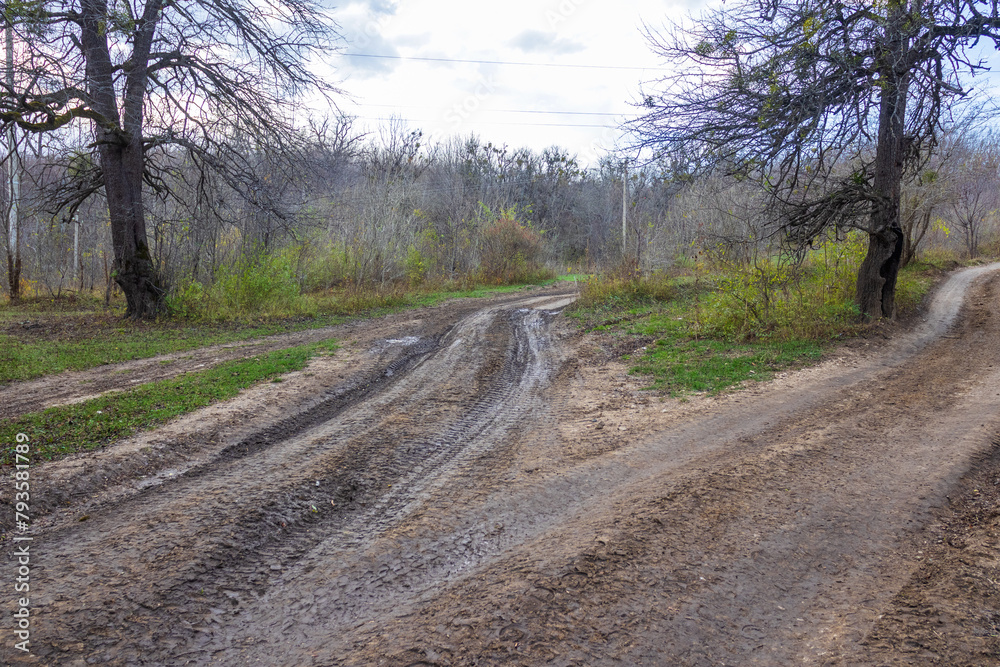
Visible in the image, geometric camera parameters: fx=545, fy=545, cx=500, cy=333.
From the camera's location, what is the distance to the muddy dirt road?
8.89 ft

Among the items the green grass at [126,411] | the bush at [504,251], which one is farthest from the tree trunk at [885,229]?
the bush at [504,251]

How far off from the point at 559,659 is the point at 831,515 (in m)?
2.42

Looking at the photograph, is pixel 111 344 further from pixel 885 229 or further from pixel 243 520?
pixel 885 229

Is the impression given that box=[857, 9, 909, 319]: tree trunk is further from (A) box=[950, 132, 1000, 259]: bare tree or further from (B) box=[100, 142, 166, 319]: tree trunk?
(A) box=[950, 132, 1000, 259]: bare tree

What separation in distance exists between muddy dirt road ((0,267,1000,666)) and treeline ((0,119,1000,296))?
5.37 m

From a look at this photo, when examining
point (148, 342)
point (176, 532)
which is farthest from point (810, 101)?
point (148, 342)

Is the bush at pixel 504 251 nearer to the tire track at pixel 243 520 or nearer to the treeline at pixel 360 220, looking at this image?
the treeline at pixel 360 220

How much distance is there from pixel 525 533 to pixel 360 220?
52.2ft

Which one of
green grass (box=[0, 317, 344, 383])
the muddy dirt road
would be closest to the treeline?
green grass (box=[0, 317, 344, 383])

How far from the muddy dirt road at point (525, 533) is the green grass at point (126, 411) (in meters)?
0.36

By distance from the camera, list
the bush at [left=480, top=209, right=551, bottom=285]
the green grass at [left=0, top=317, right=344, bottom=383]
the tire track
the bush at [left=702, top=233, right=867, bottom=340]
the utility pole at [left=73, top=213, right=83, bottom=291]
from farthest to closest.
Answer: the bush at [left=480, top=209, right=551, bottom=285]
the utility pole at [left=73, top=213, right=83, bottom=291]
the bush at [left=702, top=233, right=867, bottom=340]
the green grass at [left=0, top=317, right=344, bottom=383]
the tire track

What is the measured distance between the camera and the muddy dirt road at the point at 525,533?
2.71 metres

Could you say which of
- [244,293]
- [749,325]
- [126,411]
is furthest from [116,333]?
[749,325]

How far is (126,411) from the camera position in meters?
5.86
